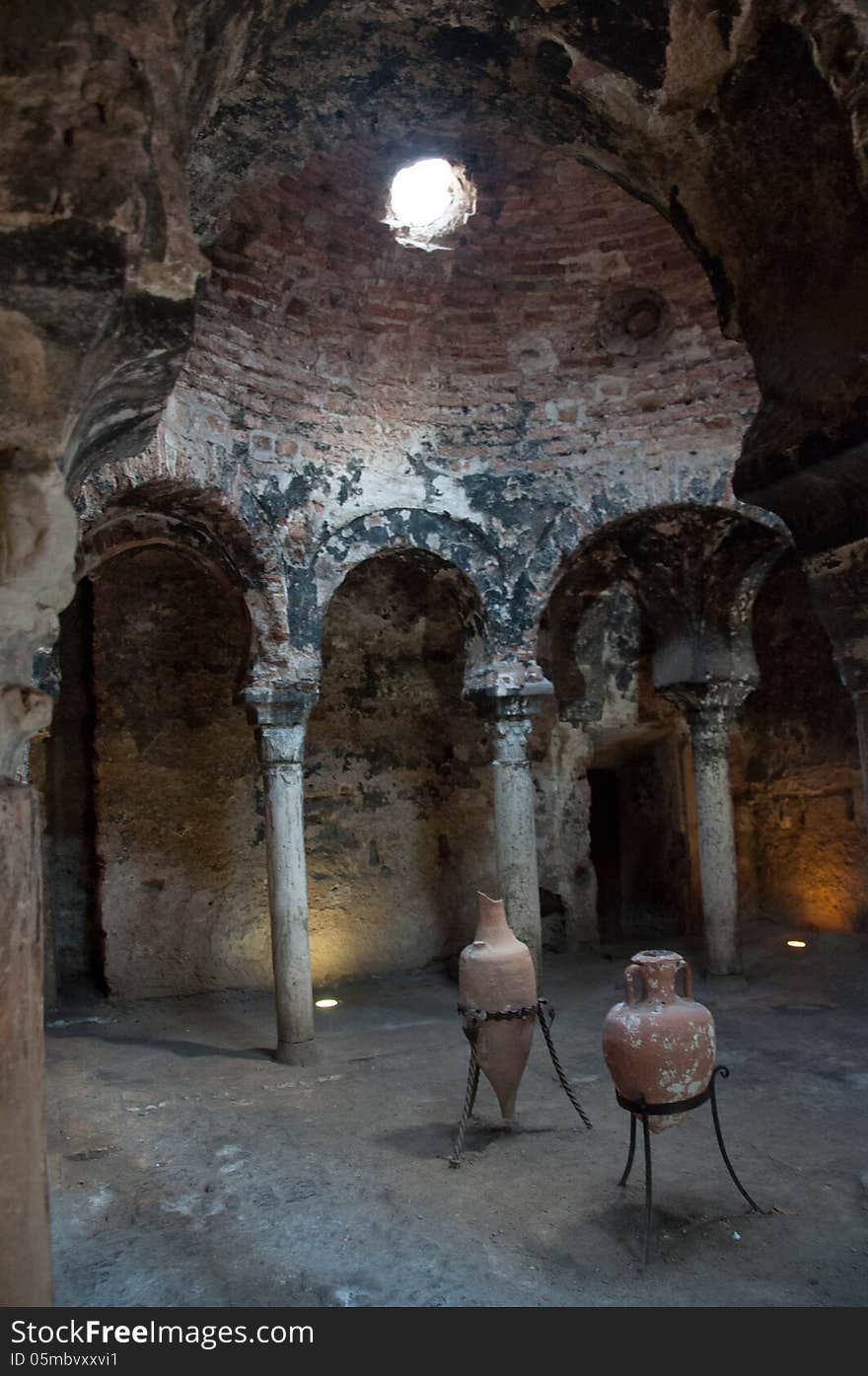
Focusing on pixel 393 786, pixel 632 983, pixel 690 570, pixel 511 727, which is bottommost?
pixel 632 983

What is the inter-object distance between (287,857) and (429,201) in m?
5.07

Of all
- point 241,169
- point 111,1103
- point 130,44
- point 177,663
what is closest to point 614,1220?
point 111,1103

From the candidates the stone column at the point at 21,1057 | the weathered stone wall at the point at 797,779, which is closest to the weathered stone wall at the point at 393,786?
the weathered stone wall at the point at 797,779

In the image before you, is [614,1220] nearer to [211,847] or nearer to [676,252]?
[211,847]

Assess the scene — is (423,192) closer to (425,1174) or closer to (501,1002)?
(501,1002)

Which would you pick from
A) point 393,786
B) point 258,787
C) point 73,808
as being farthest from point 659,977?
point 73,808

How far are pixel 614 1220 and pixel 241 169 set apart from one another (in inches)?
201

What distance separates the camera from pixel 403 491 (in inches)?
292

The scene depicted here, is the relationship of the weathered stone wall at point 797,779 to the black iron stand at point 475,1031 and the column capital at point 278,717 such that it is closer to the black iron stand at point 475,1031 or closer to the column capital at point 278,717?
the column capital at point 278,717

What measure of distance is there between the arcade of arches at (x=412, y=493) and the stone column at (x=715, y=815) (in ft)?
0.12

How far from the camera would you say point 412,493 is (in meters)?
7.44

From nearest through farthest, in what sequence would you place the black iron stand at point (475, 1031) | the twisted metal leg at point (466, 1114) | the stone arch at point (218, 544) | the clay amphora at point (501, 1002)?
1. the twisted metal leg at point (466, 1114)
2. the black iron stand at point (475, 1031)
3. the clay amphora at point (501, 1002)
4. the stone arch at point (218, 544)

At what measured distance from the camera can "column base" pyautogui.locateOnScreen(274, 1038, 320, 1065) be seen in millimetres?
6676

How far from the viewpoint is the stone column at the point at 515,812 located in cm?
759
